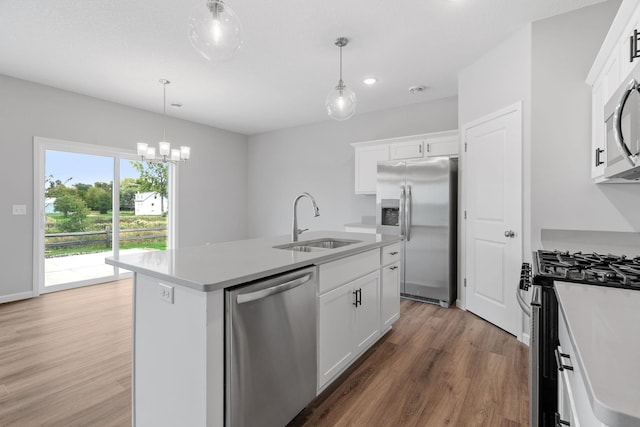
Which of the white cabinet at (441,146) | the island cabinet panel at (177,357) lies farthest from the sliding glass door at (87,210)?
the white cabinet at (441,146)

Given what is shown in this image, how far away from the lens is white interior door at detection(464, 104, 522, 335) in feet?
9.34

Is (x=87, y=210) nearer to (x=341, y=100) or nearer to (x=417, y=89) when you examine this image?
(x=341, y=100)

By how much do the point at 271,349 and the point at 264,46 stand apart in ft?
9.33

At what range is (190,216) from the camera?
5.82 metres

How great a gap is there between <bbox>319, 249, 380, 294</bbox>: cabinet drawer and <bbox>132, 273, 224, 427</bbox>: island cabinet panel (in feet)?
2.41

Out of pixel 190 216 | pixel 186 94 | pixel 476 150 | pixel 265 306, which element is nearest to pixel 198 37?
pixel 265 306

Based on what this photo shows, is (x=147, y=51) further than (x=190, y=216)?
No

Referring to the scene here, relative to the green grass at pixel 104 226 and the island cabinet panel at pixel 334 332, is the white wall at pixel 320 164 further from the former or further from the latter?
the island cabinet panel at pixel 334 332

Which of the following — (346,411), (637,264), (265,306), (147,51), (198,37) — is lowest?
(346,411)

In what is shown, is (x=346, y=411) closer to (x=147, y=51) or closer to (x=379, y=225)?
(x=379, y=225)

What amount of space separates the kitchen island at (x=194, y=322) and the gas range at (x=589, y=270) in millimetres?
1068

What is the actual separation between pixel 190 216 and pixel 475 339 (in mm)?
4979

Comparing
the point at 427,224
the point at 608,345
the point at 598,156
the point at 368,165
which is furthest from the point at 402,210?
the point at 608,345

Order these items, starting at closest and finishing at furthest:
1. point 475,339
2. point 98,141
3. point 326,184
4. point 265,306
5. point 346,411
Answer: point 265,306
point 346,411
point 475,339
point 98,141
point 326,184
